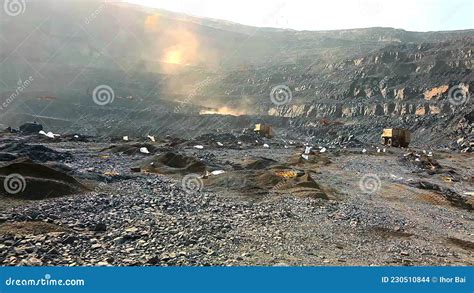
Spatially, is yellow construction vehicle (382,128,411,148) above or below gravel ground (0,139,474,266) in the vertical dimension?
above

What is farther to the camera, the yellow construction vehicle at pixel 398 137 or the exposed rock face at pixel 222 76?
the exposed rock face at pixel 222 76

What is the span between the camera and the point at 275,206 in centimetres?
1305

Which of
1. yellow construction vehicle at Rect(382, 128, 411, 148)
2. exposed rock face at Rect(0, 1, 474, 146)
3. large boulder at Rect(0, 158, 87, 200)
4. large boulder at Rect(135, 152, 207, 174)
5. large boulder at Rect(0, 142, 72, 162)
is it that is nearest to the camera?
large boulder at Rect(0, 158, 87, 200)

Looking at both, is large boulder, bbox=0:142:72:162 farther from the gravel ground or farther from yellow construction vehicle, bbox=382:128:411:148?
yellow construction vehicle, bbox=382:128:411:148

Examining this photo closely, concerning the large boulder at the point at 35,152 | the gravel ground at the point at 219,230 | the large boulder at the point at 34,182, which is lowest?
the gravel ground at the point at 219,230

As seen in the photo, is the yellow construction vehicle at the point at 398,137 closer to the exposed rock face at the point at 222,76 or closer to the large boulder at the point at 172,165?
the exposed rock face at the point at 222,76

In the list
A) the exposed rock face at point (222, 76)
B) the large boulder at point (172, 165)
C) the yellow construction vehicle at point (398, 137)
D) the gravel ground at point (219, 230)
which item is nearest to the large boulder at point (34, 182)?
the gravel ground at point (219, 230)

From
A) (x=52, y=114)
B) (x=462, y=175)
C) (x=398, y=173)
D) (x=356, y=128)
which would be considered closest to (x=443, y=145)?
(x=356, y=128)

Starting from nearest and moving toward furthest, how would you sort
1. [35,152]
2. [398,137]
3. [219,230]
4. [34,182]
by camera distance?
1. [219,230]
2. [34,182]
3. [35,152]
4. [398,137]

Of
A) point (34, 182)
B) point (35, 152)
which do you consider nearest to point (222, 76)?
point (35, 152)

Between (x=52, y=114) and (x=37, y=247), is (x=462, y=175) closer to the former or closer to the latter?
(x=37, y=247)

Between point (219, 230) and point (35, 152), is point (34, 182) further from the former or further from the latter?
point (35, 152)

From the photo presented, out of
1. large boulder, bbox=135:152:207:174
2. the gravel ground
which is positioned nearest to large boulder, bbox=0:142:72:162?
large boulder, bbox=135:152:207:174

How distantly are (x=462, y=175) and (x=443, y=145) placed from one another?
23.4 meters
